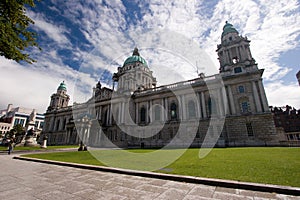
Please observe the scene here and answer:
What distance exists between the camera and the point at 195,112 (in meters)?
33.0

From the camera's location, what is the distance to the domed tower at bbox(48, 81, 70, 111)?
6353 cm

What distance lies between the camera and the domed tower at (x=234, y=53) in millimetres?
29723

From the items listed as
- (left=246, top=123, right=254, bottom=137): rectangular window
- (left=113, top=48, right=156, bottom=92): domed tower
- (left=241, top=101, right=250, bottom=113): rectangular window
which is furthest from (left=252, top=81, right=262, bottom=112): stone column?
(left=113, top=48, right=156, bottom=92): domed tower

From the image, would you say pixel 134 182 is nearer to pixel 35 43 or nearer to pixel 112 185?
pixel 112 185

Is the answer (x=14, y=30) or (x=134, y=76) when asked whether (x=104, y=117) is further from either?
(x=14, y=30)

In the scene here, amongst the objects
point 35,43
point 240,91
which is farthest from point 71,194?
point 240,91

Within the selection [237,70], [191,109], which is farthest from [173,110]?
[237,70]

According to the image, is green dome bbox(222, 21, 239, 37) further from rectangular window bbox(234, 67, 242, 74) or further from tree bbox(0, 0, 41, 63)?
tree bbox(0, 0, 41, 63)

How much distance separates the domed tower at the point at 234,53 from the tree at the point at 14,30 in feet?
104

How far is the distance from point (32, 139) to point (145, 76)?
3469 cm

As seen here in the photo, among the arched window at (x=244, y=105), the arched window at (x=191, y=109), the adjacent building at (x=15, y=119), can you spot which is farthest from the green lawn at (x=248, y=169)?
Answer: the adjacent building at (x=15, y=119)

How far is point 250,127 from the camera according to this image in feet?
86.8

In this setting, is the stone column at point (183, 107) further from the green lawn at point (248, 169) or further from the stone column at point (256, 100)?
the green lawn at point (248, 169)

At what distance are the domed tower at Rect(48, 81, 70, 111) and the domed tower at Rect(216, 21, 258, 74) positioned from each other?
205 feet
